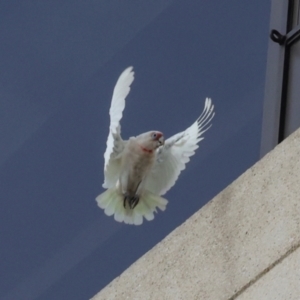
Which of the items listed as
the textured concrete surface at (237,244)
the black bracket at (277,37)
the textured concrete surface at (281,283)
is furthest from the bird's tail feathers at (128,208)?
the textured concrete surface at (281,283)

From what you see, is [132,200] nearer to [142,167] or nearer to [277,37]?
[142,167]

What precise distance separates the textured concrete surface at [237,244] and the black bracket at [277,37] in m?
0.71

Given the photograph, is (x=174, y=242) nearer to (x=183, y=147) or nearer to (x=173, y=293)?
(x=173, y=293)

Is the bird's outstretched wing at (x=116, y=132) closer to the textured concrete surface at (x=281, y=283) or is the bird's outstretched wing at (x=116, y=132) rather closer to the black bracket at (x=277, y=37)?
the black bracket at (x=277, y=37)

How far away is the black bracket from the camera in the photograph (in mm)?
3674

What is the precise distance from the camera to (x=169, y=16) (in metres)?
4.39

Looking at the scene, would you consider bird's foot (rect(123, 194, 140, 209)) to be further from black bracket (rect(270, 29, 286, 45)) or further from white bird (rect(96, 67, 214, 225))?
black bracket (rect(270, 29, 286, 45))

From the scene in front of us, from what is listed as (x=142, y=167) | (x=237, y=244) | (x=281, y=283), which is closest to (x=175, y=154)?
(x=142, y=167)

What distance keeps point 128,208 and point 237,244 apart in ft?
3.36

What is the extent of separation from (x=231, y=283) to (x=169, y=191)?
105cm

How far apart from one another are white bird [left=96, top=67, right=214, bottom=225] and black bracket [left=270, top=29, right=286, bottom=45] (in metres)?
0.42

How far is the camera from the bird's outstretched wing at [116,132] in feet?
11.8

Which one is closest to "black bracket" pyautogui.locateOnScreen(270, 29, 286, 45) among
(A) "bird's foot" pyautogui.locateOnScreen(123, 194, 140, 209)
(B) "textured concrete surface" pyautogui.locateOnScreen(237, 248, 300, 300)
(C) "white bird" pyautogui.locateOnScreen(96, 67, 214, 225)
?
(C) "white bird" pyautogui.locateOnScreen(96, 67, 214, 225)

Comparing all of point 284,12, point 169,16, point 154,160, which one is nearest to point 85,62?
point 169,16
